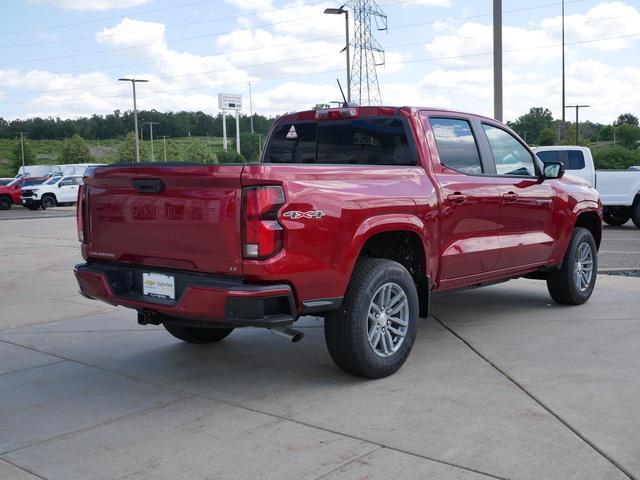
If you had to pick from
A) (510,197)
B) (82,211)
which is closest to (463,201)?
(510,197)

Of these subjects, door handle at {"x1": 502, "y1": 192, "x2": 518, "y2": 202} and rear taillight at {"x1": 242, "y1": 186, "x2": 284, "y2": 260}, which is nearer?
rear taillight at {"x1": 242, "y1": 186, "x2": 284, "y2": 260}

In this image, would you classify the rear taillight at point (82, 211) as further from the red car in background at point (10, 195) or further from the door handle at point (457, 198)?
the red car in background at point (10, 195)

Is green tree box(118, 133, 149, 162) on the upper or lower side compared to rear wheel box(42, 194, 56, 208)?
upper

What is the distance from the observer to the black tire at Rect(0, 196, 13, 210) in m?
37.8

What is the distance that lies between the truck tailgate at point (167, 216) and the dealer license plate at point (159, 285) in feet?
0.25

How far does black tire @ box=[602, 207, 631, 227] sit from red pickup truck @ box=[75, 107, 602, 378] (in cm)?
1181

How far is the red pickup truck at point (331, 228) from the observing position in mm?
4273

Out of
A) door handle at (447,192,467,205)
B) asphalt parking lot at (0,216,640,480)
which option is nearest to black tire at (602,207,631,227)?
asphalt parking lot at (0,216,640,480)

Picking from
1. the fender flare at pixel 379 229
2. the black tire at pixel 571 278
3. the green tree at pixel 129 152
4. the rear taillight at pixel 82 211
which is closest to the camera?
the fender flare at pixel 379 229

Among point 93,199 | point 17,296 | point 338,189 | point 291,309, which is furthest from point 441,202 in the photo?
point 17,296

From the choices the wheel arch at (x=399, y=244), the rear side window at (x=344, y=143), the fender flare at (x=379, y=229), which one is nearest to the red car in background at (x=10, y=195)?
the rear side window at (x=344, y=143)

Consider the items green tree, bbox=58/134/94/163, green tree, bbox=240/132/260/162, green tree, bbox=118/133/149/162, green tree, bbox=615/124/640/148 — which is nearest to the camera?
green tree, bbox=615/124/640/148

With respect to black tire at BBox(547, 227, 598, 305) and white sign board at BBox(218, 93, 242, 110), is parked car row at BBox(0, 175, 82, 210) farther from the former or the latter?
white sign board at BBox(218, 93, 242, 110)

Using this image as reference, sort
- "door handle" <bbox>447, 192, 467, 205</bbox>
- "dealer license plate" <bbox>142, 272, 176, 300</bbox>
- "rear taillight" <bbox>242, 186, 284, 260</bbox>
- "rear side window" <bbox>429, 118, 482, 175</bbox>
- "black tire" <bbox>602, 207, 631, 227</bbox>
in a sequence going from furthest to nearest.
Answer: "black tire" <bbox>602, 207, 631, 227</bbox>
"rear side window" <bbox>429, 118, 482, 175</bbox>
"door handle" <bbox>447, 192, 467, 205</bbox>
"dealer license plate" <bbox>142, 272, 176, 300</bbox>
"rear taillight" <bbox>242, 186, 284, 260</bbox>
